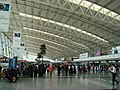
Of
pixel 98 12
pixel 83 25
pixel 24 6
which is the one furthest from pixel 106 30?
pixel 24 6

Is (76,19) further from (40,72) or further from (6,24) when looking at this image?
(6,24)

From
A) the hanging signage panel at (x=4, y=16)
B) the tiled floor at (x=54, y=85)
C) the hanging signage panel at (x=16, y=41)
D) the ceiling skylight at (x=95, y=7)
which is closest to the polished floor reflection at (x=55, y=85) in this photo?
the tiled floor at (x=54, y=85)

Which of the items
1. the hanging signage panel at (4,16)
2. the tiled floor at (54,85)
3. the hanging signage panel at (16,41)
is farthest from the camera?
the hanging signage panel at (16,41)

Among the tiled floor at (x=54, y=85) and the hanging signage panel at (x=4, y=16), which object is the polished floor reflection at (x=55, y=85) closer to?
the tiled floor at (x=54, y=85)

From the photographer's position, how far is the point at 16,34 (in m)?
31.3

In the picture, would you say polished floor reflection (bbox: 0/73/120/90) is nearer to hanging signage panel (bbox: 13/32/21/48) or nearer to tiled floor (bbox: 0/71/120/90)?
tiled floor (bbox: 0/71/120/90)

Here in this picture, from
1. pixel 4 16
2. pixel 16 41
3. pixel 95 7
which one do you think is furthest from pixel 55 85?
pixel 95 7

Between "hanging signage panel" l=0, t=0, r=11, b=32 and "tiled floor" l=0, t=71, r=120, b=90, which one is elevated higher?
"hanging signage panel" l=0, t=0, r=11, b=32

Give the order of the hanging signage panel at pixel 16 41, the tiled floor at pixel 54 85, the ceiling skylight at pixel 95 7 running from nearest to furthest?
the tiled floor at pixel 54 85 → the hanging signage panel at pixel 16 41 → the ceiling skylight at pixel 95 7

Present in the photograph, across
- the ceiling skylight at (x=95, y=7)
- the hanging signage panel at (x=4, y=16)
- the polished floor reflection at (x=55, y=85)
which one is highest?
the ceiling skylight at (x=95, y=7)

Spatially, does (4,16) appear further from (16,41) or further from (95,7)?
(95,7)

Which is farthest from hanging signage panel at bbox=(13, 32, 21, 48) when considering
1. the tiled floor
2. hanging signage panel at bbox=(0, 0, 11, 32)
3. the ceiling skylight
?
hanging signage panel at bbox=(0, 0, 11, 32)

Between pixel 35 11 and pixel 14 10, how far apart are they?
394 cm

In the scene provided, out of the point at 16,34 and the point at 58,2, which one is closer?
the point at 16,34
